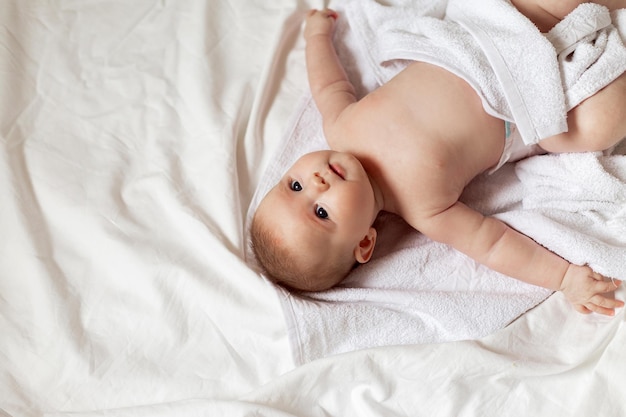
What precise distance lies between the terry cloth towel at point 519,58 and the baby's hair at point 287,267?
1.35 feet

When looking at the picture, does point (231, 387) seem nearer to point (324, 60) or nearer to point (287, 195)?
point (287, 195)

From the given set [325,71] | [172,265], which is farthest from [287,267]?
[325,71]

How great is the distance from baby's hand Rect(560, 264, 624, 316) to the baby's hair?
0.40m

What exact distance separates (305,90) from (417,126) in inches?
12.4

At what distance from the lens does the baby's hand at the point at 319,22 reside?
5.03 feet

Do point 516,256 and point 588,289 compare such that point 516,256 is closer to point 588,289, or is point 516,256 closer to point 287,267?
point 588,289

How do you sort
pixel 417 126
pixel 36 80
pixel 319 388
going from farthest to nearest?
pixel 36 80 → pixel 417 126 → pixel 319 388

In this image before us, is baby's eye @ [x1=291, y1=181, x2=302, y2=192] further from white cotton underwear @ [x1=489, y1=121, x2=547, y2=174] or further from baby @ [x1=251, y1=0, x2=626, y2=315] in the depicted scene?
white cotton underwear @ [x1=489, y1=121, x2=547, y2=174]

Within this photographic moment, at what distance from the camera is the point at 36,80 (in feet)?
4.89

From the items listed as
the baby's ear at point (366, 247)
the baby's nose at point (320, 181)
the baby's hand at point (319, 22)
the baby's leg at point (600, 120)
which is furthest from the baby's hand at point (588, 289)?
the baby's hand at point (319, 22)

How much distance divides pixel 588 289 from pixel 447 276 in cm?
26

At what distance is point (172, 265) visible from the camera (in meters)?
1.32

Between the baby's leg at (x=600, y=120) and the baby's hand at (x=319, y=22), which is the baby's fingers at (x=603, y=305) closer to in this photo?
the baby's leg at (x=600, y=120)

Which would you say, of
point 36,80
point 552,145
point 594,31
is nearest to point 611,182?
point 552,145
